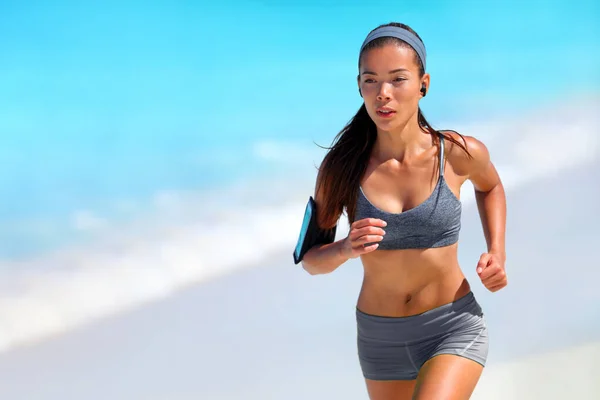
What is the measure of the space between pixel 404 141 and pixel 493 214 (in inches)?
19.9

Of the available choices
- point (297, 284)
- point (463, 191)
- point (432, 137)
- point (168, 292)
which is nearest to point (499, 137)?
point (463, 191)

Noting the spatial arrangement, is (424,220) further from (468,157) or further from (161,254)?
(161,254)

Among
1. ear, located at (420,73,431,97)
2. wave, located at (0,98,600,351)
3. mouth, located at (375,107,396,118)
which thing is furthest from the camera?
wave, located at (0,98,600,351)

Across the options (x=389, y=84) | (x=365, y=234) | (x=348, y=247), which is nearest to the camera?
(x=365, y=234)

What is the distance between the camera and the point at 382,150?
3605 mm

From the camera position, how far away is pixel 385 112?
3.38m

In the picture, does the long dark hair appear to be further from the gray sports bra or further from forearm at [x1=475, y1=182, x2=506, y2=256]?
forearm at [x1=475, y1=182, x2=506, y2=256]

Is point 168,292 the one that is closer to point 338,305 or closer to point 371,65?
point 338,305

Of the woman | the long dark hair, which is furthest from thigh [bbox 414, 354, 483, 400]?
the long dark hair

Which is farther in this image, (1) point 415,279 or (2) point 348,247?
(1) point 415,279

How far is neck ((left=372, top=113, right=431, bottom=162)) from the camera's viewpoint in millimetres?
3527

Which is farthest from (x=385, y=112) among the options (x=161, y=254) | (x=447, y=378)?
(x=161, y=254)

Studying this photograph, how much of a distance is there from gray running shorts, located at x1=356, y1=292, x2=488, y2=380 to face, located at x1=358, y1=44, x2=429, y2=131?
75cm

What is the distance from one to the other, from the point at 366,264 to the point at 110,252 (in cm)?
626
